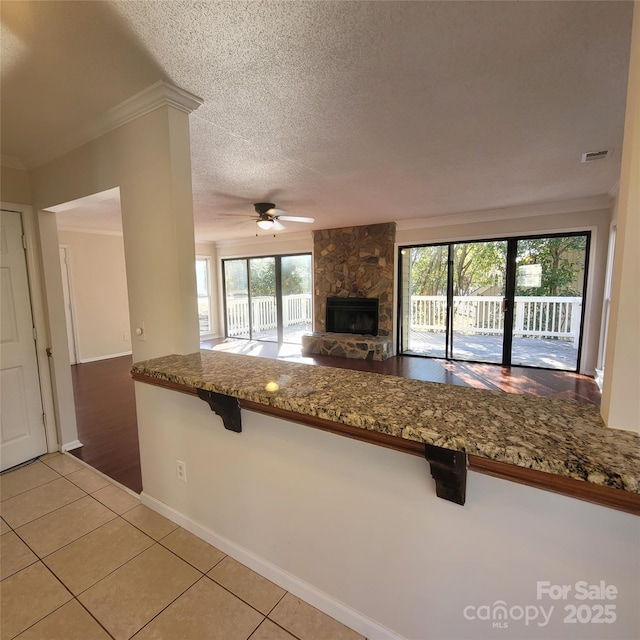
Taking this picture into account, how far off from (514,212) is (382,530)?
494cm

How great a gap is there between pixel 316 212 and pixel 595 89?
3438mm

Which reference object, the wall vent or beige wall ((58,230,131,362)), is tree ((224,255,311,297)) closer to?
beige wall ((58,230,131,362))

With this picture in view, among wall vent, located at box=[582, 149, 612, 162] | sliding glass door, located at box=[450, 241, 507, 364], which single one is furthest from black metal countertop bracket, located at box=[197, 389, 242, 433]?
sliding glass door, located at box=[450, 241, 507, 364]

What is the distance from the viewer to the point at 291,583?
1.40 metres

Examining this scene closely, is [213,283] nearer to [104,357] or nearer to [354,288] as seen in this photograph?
[104,357]

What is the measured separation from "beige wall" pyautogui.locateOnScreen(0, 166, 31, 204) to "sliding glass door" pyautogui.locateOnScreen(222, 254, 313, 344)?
4.64 meters

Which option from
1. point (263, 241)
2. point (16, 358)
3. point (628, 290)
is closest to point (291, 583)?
point (628, 290)

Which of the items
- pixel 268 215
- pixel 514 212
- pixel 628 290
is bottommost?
pixel 628 290

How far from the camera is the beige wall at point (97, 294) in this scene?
5496 millimetres

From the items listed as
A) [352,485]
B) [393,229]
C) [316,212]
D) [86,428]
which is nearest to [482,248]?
[393,229]

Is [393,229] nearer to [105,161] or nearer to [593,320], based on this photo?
[593,320]

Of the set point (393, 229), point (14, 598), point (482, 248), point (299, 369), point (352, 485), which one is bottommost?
point (14, 598)

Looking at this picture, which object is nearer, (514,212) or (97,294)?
(514,212)

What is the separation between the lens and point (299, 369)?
148 cm
